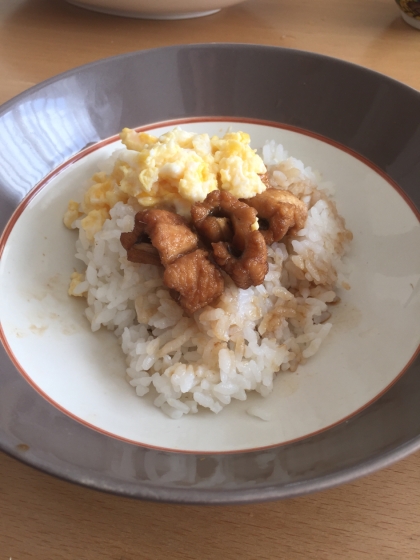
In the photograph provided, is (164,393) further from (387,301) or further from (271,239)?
(387,301)

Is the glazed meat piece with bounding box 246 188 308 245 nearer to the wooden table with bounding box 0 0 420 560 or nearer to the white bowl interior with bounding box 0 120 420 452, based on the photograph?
the white bowl interior with bounding box 0 120 420 452

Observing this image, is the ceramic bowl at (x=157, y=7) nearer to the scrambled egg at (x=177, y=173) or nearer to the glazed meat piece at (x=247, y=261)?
the scrambled egg at (x=177, y=173)

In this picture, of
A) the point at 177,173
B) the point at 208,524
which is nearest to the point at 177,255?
the point at 177,173

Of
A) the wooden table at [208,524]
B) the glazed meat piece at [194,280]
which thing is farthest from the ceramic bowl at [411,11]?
the wooden table at [208,524]

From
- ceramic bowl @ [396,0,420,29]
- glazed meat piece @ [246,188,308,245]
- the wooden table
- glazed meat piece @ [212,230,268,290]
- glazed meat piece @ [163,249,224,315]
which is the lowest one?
the wooden table

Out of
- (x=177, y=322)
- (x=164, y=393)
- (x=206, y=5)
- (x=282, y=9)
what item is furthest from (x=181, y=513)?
(x=282, y=9)

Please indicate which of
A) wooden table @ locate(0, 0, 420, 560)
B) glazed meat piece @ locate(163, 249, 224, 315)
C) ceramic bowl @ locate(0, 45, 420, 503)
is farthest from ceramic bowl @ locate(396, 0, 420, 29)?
wooden table @ locate(0, 0, 420, 560)

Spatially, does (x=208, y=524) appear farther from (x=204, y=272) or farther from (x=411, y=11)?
(x=411, y=11)
